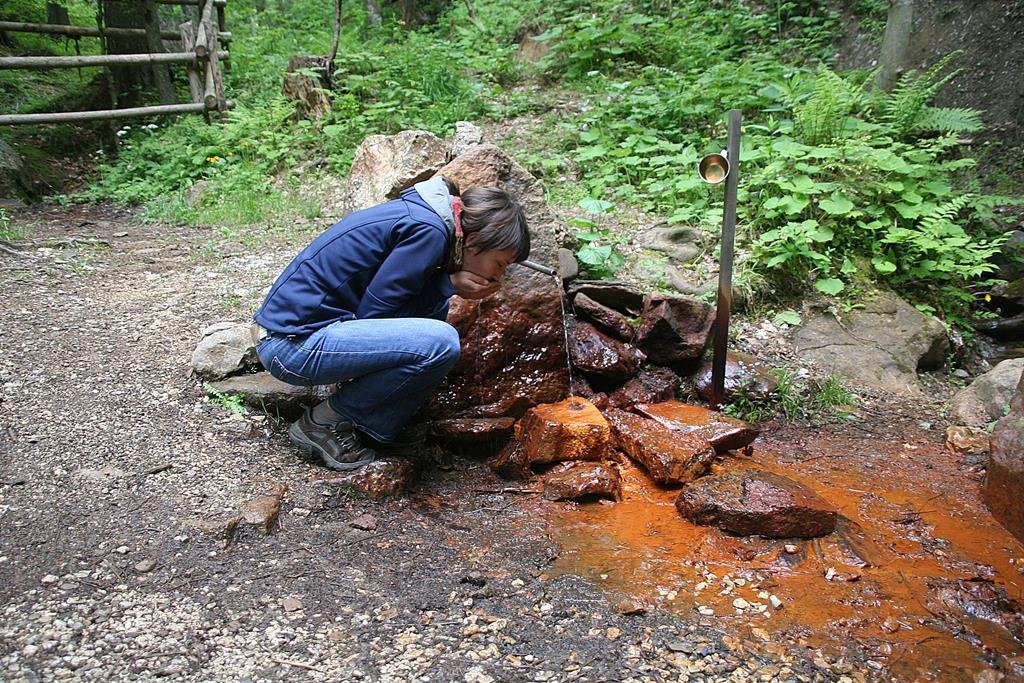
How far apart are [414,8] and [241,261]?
999 cm

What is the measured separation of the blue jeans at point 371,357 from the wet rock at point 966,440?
9.85 feet

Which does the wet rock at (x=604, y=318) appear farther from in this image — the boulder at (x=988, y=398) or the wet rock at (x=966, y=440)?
the boulder at (x=988, y=398)

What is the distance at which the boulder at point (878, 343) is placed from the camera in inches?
193

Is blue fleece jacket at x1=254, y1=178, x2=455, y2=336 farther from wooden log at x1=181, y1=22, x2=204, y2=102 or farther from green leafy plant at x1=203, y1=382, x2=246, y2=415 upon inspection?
wooden log at x1=181, y1=22, x2=204, y2=102

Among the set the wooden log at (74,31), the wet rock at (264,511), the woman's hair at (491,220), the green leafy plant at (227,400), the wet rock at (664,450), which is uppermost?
the wooden log at (74,31)

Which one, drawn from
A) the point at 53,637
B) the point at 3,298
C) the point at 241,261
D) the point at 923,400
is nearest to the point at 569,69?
the point at 241,261

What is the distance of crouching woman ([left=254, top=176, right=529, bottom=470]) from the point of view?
2.79 m

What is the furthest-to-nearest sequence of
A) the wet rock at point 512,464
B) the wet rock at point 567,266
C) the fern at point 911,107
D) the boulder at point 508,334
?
1. the fern at point 911,107
2. the wet rock at point 567,266
3. the boulder at point 508,334
4. the wet rock at point 512,464

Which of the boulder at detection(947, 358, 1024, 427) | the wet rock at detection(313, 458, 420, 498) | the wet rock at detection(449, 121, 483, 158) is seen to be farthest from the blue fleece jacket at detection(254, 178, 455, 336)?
the boulder at detection(947, 358, 1024, 427)

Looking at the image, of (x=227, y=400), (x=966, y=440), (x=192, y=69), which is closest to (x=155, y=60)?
(x=192, y=69)

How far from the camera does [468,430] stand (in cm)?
375

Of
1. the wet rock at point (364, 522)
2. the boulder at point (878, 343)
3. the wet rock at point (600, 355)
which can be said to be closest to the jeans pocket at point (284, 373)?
the wet rock at point (364, 522)

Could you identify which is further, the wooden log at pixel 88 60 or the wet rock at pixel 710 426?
the wooden log at pixel 88 60

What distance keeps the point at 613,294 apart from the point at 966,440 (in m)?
2.22
